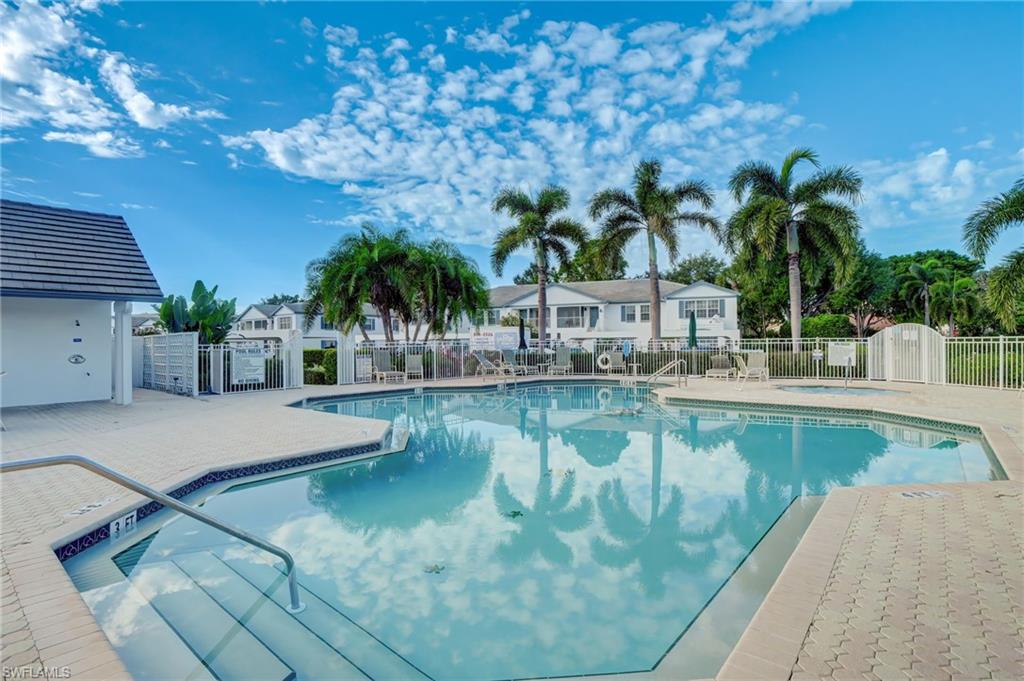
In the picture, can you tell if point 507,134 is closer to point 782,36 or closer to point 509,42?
point 509,42

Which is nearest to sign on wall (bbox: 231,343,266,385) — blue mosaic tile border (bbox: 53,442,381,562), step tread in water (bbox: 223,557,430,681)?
blue mosaic tile border (bbox: 53,442,381,562)

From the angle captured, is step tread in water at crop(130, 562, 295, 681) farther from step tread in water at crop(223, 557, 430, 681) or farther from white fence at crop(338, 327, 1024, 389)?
white fence at crop(338, 327, 1024, 389)

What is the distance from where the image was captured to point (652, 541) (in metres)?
5.25

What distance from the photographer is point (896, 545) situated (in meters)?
4.32

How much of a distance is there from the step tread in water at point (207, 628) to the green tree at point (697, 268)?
56.2m

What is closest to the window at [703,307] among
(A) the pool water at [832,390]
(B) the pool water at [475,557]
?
(A) the pool water at [832,390]

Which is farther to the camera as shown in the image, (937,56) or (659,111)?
(659,111)

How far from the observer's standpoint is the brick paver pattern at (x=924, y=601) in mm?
2701

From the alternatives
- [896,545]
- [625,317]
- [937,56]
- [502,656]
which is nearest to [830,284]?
[625,317]

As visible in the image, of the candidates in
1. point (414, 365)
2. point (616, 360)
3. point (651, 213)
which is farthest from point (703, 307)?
point (414, 365)

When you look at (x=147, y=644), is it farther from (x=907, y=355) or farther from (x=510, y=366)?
(x=907, y=355)

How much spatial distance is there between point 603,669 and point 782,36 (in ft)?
58.7

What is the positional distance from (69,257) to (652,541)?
1539 cm

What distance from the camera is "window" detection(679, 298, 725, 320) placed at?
115 ft
